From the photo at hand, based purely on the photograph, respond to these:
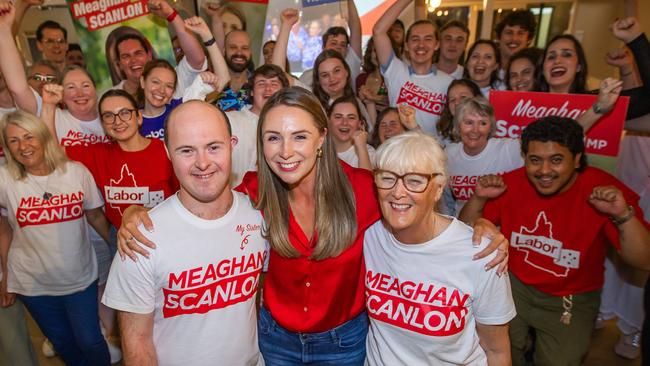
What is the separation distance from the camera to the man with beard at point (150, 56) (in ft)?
11.1

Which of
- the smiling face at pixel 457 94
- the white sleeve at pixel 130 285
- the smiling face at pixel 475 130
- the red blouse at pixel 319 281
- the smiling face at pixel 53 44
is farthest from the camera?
the smiling face at pixel 53 44

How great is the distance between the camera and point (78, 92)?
3.12m

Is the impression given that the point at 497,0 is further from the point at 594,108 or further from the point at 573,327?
the point at 573,327


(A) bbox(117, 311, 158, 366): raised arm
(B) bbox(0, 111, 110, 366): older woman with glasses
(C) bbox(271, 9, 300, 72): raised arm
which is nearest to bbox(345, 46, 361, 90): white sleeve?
(C) bbox(271, 9, 300, 72): raised arm

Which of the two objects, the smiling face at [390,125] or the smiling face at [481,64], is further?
the smiling face at [481,64]

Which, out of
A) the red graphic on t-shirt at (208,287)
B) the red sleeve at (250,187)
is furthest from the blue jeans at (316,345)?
the red sleeve at (250,187)

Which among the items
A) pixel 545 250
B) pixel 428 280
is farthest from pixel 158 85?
pixel 545 250

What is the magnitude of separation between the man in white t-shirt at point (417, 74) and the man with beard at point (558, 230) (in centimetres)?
135

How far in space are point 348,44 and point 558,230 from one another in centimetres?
317

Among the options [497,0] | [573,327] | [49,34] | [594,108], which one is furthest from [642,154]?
[497,0]

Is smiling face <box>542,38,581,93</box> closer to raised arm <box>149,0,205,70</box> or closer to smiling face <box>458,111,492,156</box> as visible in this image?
smiling face <box>458,111,492,156</box>

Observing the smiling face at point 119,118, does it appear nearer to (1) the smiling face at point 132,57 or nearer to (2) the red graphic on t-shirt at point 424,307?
(1) the smiling face at point 132,57

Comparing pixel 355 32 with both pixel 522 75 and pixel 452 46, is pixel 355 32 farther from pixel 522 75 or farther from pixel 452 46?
pixel 522 75

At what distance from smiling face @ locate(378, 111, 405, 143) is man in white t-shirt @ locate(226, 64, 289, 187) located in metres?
0.90
